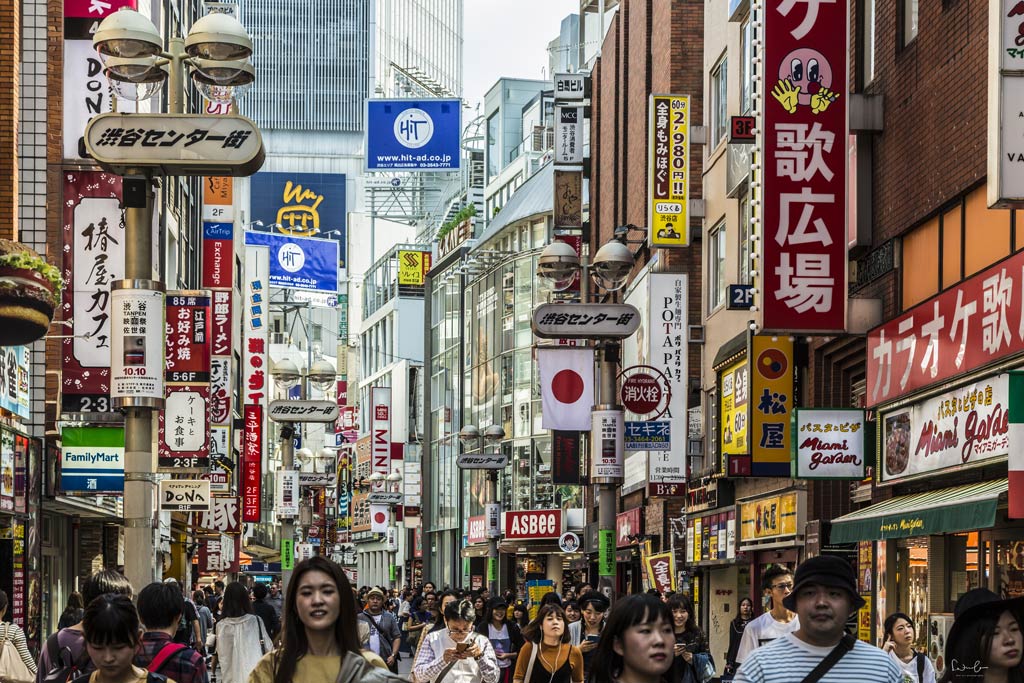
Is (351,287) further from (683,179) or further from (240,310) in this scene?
(683,179)

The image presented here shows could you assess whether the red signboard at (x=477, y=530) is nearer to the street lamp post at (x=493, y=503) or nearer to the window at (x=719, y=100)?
the street lamp post at (x=493, y=503)

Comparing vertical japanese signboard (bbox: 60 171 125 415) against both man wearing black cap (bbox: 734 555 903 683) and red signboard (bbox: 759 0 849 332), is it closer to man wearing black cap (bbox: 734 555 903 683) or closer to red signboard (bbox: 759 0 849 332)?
red signboard (bbox: 759 0 849 332)

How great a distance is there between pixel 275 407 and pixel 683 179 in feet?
32.5

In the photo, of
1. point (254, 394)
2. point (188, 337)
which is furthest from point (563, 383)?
point (254, 394)

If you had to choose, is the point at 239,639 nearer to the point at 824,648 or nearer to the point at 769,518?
the point at 824,648

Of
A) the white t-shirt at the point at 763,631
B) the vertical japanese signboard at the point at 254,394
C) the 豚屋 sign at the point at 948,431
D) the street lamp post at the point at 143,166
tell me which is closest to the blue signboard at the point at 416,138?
the vertical japanese signboard at the point at 254,394

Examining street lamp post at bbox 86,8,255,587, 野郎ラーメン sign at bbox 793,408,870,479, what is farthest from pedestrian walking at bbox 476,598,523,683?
street lamp post at bbox 86,8,255,587

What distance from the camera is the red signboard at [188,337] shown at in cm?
2652

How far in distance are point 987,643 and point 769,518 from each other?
2093 centimetres

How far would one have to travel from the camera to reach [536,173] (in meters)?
79.2

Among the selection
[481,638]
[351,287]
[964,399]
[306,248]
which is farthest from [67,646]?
[351,287]

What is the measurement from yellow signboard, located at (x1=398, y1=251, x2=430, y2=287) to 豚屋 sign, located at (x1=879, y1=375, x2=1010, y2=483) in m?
89.6

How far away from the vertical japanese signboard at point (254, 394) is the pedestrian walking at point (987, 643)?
60.6m

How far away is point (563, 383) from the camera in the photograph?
1341 inches
